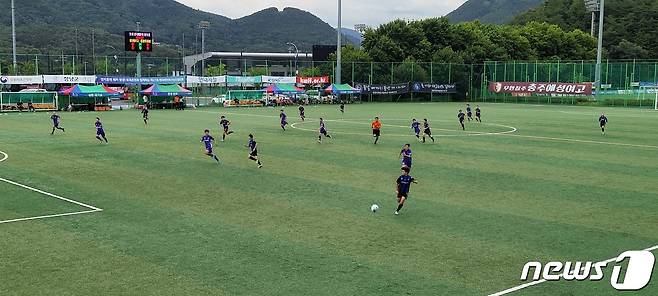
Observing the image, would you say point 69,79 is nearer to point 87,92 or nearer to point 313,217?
point 87,92

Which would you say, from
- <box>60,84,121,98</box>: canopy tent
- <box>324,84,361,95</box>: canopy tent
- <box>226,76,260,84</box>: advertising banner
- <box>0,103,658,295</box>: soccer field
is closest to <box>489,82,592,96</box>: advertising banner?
<box>324,84,361,95</box>: canopy tent

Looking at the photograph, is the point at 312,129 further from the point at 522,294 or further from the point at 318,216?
the point at 522,294

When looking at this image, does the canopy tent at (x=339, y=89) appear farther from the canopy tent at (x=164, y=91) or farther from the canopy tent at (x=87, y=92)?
the canopy tent at (x=87, y=92)

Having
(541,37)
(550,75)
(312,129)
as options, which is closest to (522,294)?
(312,129)

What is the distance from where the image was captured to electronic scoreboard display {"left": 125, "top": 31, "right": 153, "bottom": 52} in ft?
244

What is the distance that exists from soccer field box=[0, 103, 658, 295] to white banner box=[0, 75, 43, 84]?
39.9 m

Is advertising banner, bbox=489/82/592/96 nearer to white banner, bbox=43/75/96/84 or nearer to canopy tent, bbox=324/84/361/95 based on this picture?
canopy tent, bbox=324/84/361/95

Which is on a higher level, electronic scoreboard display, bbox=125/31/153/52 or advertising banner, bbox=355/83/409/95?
electronic scoreboard display, bbox=125/31/153/52

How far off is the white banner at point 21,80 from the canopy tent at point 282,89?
26840mm

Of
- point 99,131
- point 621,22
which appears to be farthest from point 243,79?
point 621,22

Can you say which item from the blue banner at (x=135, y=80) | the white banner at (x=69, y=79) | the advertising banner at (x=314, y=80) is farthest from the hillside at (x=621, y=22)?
the white banner at (x=69, y=79)

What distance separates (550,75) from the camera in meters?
90.2

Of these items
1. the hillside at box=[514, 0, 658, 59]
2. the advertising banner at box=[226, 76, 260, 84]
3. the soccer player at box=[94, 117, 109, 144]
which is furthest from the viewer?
the hillside at box=[514, 0, 658, 59]

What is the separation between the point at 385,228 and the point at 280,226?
2.77 meters
